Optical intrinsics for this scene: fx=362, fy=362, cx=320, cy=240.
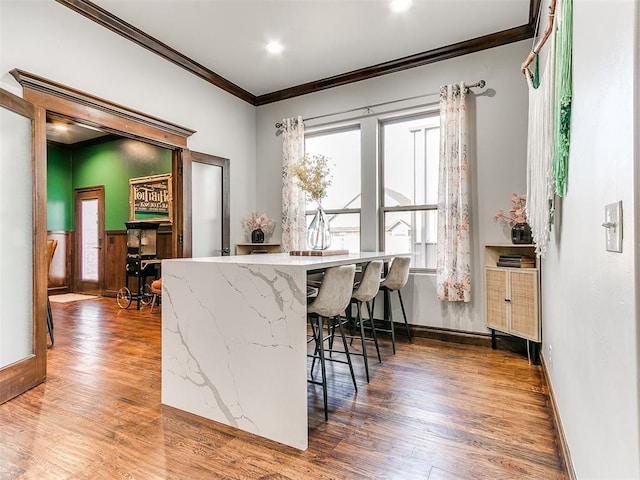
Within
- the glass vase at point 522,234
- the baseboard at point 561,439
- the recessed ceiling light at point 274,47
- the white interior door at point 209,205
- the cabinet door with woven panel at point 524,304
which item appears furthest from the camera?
the white interior door at point 209,205

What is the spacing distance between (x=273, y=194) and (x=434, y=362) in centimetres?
309

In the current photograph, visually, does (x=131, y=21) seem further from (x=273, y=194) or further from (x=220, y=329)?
(x=220, y=329)

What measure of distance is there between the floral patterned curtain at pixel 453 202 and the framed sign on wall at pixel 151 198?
15.4ft

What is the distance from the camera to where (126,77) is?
355 cm

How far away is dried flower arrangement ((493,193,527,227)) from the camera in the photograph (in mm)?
3299

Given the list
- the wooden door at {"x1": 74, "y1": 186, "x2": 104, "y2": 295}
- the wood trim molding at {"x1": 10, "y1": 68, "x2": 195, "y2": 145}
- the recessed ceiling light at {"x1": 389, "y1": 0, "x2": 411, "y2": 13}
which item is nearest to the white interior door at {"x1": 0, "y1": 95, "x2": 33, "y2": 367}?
the wood trim molding at {"x1": 10, "y1": 68, "x2": 195, "y2": 145}

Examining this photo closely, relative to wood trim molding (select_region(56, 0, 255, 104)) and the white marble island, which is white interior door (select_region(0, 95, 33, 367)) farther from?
wood trim molding (select_region(56, 0, 255, 104))

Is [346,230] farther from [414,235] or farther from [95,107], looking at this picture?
[95,107]

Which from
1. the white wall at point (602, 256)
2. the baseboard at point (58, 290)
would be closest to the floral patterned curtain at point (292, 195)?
the white wall at point (602, 256)

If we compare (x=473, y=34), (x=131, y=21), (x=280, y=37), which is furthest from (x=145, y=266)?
(x=473, y=34)

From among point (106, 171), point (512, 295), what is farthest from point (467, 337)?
point (106, 171)

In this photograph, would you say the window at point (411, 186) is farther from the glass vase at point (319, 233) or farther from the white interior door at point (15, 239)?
the white interior door at point (15, 239)

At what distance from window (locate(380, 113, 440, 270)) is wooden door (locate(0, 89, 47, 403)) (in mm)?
3344

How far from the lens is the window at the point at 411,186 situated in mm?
4160
